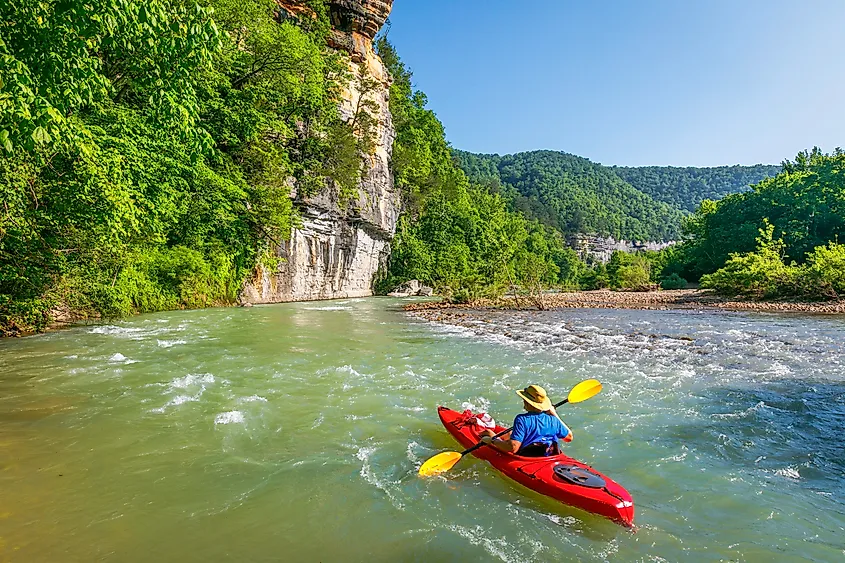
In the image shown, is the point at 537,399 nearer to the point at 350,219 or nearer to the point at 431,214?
the point at 350,219

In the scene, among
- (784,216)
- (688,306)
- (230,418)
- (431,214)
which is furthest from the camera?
(431,214)

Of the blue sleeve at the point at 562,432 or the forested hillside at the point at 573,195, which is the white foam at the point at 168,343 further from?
the forested hillside at the point at 573,195

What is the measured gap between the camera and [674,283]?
40.0 meters

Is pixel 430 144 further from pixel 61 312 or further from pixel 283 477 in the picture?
pixel 283 477

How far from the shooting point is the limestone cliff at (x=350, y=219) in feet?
78.5

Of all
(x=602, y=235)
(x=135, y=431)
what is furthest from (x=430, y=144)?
(x=602, y=235)

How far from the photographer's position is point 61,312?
1227 cm

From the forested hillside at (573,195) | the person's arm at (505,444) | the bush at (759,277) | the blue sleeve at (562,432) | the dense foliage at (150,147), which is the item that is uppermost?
the forested hillside at (573,195)

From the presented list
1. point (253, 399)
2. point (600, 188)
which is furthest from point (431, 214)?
point (600, 188)

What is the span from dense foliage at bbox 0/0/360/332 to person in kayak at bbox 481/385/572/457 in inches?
173

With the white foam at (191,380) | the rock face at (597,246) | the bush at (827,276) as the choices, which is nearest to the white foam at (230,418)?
the white foam at (191,380)

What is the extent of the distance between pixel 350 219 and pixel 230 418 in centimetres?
2317

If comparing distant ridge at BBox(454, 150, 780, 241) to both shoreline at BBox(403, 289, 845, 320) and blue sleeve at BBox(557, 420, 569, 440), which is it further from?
blue sleeve at BBox(557, 420, 569, 440)

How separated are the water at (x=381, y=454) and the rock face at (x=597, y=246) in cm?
9252
